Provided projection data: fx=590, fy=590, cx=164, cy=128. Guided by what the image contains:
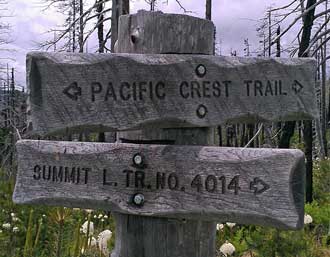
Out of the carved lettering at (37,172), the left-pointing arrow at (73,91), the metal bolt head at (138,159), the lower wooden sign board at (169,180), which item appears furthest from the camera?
the carved lettering at (37,172)

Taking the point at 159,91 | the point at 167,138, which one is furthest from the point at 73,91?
the point at 167,138

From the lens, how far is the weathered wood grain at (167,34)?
217 centimetres

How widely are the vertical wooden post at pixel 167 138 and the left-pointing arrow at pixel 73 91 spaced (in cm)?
34

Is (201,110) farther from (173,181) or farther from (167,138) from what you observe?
(173,181)

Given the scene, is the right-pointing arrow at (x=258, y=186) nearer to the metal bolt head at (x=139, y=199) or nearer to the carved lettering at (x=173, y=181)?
the carved lettering at (x=173, y=181)

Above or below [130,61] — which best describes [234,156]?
below

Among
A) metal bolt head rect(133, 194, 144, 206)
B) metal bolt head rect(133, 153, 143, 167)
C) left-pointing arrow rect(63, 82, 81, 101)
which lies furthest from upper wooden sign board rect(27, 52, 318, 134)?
metal bolt head rect(133, 194, 144, 206)

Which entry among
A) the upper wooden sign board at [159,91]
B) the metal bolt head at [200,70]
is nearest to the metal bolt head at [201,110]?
the upper wooden sign board at [159,91]

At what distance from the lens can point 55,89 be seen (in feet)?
6.25

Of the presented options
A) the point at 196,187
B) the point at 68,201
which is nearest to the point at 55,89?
the point at 68,201

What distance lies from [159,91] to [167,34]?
10.4 inches

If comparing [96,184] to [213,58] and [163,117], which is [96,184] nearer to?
[163,117]

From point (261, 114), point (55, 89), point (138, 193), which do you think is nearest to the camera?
point (55, 89)

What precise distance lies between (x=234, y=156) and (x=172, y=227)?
417 millimetres
